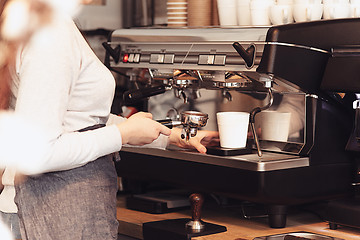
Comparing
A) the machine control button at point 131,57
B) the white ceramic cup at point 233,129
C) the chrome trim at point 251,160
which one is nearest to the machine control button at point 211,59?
the white ceramic cup at point 233,129

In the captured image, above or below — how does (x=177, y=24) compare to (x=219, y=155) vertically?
above

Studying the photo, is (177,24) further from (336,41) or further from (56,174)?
(56,174)

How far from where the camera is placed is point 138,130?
1256 millimetres

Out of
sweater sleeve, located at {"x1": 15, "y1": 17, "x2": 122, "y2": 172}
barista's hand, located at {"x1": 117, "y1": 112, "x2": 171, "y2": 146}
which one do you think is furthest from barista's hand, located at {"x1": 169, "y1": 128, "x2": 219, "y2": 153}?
sweater sleeve, located at {"x1": 15, "y1": 17, "x2": 122, "y2": 172}

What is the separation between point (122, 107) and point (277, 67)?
2.63 feet

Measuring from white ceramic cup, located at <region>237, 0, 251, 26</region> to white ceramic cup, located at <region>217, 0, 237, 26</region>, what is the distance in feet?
0.12

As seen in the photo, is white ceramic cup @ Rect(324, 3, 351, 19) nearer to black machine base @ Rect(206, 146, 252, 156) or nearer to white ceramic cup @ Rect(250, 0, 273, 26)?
white ceramic cup @ Rect(250, 0, 273, 26)

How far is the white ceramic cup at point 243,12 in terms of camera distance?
6.41 ft

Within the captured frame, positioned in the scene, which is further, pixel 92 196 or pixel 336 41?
pixel 336 41

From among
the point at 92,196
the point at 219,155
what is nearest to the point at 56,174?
the point at 92,196

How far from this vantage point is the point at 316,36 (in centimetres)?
164

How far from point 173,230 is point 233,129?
313mm

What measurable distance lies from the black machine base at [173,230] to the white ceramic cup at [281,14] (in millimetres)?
602

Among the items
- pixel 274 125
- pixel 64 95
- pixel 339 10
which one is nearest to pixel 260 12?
pixel 339 10
